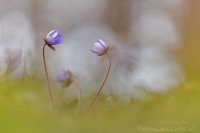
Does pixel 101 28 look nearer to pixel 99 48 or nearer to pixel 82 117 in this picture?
pixel 99 48

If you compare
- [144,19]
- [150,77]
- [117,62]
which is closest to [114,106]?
[150,77]

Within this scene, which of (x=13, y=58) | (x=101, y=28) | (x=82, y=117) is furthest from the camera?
(x=101, y=28)

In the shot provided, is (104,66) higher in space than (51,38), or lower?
lower

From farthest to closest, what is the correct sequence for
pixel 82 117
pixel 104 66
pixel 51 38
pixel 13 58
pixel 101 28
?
pixel 101 28
pixel 104 66
pixel 13 58
pixel 51 38
pixel 82 117

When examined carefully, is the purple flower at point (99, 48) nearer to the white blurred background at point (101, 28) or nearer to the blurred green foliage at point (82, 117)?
the blurred green foliage at point (82, 117)

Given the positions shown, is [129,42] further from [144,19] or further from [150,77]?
[150,77]

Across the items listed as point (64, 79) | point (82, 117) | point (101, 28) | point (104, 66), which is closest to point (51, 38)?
point (64, 79)

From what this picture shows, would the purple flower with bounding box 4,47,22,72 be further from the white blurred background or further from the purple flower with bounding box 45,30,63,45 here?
the white blurred background

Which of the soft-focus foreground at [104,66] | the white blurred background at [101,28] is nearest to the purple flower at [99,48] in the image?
the soft-focus foreground at [104,66]

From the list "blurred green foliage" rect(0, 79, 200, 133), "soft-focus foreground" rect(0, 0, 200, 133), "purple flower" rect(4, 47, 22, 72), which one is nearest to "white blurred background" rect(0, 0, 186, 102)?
"soft-focus foreground" rect(0, 0, 200, 133)
